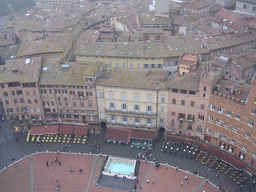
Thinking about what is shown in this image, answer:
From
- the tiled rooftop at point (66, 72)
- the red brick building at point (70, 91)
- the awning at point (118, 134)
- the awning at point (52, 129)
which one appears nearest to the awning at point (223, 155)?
the awning at point (118, 134)

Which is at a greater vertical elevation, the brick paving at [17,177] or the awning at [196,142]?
the awning at [196,142]

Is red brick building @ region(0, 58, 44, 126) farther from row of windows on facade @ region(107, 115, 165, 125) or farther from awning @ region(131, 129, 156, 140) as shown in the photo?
awning @ region(131, 129, 156, 140)

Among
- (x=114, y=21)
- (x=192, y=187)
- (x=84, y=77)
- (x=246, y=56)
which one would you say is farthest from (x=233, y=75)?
(x=114, y=21)

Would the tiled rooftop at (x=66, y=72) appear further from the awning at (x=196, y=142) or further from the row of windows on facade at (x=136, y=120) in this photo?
the awning at (x=196, y=142)

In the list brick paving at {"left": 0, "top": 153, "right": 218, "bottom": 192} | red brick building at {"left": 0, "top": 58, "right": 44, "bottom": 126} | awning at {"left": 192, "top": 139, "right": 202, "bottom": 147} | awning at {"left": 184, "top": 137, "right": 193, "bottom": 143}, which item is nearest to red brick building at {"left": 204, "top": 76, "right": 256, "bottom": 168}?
awning at {"left": 192, "top": 139, "right": 202, "bottom": 147}

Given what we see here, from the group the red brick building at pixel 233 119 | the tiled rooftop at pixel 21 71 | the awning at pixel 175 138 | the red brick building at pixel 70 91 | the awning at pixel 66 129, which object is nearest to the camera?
the red brick building at pixel 233 119

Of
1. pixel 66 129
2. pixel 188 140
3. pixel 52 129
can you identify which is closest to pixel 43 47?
pixel 52 129

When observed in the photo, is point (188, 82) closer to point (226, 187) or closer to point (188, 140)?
point (188, 140)
